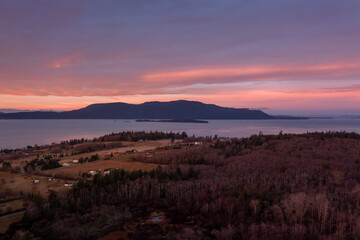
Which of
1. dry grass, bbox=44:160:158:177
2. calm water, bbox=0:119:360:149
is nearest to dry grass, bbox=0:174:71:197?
dry grass, bbox=44:160:158:177

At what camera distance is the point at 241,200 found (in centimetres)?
863

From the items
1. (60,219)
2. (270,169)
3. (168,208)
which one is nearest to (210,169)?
(270,169)

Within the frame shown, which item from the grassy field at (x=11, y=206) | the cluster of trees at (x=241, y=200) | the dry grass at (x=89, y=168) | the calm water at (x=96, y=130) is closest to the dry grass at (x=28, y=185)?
the grassy field at (x=11, y=206)

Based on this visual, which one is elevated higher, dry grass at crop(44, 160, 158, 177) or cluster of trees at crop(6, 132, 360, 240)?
cluster of trees at crop(6, 132, 360, 240)

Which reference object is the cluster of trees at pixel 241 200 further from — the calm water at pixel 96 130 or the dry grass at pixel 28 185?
the calm water at pixel 96 130

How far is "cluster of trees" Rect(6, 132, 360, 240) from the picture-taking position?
6820 mm

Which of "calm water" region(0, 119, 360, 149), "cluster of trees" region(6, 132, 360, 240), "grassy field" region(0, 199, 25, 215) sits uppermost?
"cluster of trees" region(6, 132, 360, 240)

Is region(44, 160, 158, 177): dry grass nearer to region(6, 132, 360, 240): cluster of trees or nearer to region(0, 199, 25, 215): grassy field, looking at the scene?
region(6, 132, 360, 240): cluster of trees

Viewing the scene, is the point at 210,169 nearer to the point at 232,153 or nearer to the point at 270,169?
the point at 270,169

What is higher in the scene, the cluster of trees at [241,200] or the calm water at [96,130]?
the cluster of trees at [241,200]

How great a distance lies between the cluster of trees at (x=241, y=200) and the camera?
22.4 feet

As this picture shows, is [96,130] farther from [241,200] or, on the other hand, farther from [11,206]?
[241,200]

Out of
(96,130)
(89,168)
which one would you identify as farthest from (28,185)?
(96,130)

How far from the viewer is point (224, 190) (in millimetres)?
9977
